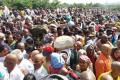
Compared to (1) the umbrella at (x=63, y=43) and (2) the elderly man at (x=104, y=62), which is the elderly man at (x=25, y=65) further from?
(2) the elderly man at (x=104, y=62)

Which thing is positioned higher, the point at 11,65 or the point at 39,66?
the point at 11,65

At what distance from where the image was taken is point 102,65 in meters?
7.36

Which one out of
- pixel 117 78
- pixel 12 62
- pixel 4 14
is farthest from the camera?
pixel 4 14

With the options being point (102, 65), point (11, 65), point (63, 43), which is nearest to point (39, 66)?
point (11, 65)

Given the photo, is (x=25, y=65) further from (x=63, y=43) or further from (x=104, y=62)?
(x=104, y=62)

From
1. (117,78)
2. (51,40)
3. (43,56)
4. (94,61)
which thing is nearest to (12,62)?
(43,56)

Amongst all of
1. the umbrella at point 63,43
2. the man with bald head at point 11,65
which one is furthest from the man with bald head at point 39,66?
the umbrella at point 63,43

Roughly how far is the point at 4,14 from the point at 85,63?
686 inches

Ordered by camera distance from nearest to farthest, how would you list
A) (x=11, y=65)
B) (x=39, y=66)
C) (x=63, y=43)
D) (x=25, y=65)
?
1. (x=11, y=65)
2. (x=39, y=66)
3. (x=25, y=65)
4. (x=63, y=43)

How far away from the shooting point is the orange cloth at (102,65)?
7.31m

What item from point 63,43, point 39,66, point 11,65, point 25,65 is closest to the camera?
point 11,65

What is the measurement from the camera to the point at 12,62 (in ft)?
20.9

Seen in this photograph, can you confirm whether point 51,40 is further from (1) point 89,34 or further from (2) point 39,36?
(1) point 89,34

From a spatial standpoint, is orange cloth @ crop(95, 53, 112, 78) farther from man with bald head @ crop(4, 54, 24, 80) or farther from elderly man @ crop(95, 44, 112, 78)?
man with bald head @ crop(4, 54, 24, 80)
